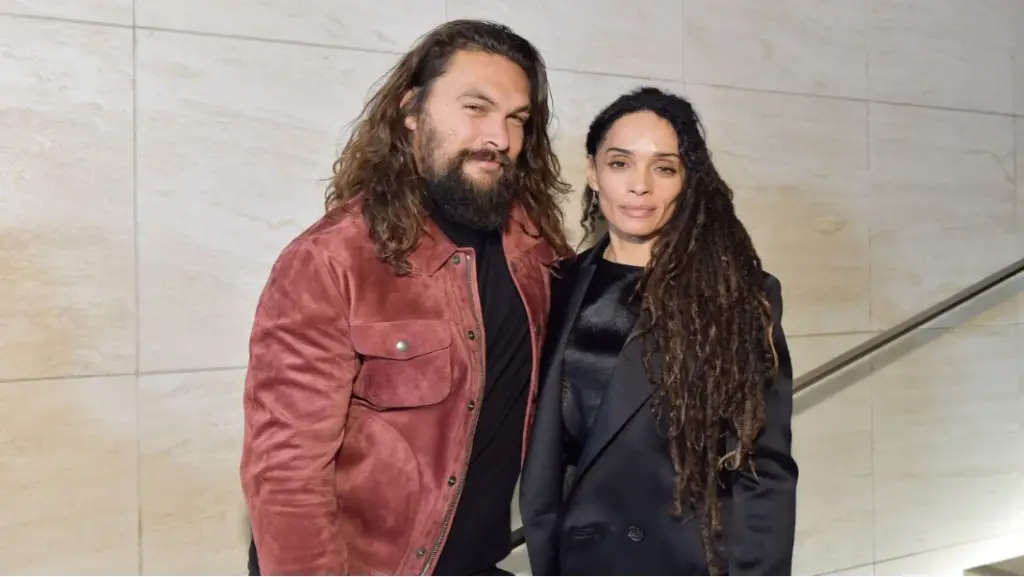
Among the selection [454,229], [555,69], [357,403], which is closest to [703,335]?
[454,229]

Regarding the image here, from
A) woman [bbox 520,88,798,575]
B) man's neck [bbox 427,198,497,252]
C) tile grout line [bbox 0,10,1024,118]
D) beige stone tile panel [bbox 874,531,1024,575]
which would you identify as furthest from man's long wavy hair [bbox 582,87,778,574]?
beige stone tile panel [bbox 874,531,1024,575]

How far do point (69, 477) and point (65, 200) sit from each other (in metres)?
0.59

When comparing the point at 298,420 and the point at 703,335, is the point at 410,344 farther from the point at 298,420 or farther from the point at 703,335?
the point at 703,335

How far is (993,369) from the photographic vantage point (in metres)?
2.78

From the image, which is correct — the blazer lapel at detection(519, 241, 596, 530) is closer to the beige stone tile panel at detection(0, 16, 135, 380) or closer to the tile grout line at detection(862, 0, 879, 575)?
the beige stone tile panel at detection(0, 16, 135, 380)

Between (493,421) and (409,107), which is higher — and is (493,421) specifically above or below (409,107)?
below

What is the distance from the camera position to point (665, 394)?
136cm

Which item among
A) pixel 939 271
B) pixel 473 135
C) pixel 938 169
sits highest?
pixel 938 169

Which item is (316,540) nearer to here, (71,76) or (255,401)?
(255,401)

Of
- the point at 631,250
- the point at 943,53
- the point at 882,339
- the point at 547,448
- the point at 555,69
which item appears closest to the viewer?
the point at 547,448

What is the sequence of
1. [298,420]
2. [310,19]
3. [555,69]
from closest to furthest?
[298,420] < [310,19] < [555,69]

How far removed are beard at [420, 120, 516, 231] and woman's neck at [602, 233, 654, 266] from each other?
0.85ft

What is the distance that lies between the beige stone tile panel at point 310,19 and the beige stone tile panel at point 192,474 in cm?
79

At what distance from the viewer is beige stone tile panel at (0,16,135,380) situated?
1512 mm
